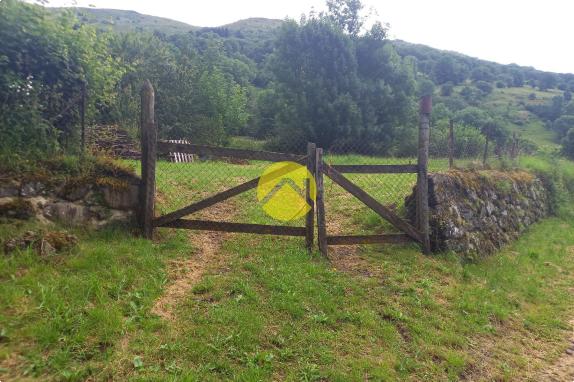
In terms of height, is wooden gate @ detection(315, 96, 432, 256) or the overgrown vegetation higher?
the overgrown vegetation

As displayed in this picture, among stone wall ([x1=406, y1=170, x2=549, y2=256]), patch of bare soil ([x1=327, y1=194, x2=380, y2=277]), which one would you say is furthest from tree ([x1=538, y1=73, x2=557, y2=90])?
patch of bare soil ([x1=327, y1=194, x2=380, y2=277])

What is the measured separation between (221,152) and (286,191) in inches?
102

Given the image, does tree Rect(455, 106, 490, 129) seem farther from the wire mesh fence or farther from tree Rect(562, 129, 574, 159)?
the wire mesh fence

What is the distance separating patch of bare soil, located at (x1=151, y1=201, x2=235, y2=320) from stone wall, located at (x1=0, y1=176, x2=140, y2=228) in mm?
1201

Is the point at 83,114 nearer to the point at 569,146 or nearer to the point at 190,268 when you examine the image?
the point at 190,268

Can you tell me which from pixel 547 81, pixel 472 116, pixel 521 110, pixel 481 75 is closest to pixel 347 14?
pixel 472 116

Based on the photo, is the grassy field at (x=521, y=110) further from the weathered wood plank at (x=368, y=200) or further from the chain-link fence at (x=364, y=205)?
the weathered wood plank at (x=368, y=200)

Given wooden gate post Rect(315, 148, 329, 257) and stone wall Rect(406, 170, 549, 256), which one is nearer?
wooden gate post Rect(315, 148, 329, 257)

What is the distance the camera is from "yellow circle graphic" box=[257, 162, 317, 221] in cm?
617

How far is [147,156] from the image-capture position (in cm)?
586

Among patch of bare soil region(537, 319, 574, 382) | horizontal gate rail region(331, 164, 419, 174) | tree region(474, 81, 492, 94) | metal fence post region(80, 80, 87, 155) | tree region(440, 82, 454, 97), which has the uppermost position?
tree region(474, 81, 492, 94)

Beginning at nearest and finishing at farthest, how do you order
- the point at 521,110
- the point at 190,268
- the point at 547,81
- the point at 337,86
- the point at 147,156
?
1. the point at 190,268
2. the point at 147,156
3. the point at 337,86
4. the point at 521,110
5. the point at 547,81

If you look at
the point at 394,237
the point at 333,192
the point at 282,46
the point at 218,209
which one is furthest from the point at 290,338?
the point at 282,46

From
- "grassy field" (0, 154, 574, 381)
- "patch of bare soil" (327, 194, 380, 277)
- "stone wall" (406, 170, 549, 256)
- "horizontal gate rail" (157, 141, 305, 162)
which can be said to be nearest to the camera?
"grassy field" (0, 154, 574, 381)
